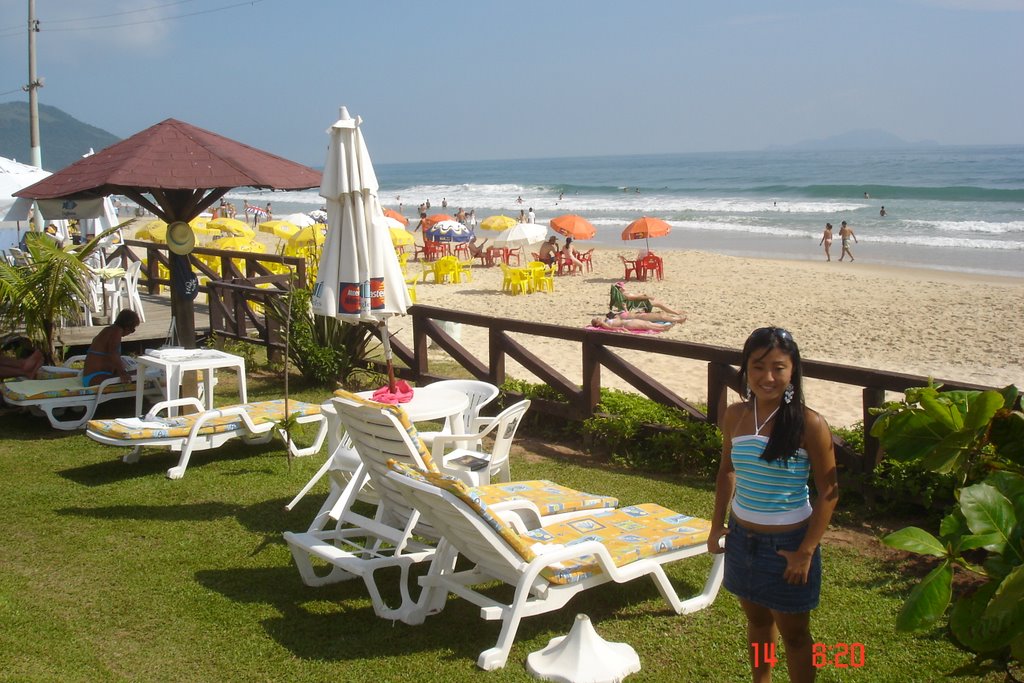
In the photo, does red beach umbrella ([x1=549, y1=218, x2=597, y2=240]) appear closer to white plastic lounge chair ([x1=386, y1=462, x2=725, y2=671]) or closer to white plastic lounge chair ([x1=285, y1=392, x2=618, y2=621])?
white plastic lounge chair ([x1=285, y1=392, x2=618, y2=621])

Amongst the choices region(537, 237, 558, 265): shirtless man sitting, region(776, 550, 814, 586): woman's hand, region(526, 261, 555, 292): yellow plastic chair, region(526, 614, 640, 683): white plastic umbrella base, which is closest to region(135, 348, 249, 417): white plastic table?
region(526, 614, 640, 683): white plastic umbrella base

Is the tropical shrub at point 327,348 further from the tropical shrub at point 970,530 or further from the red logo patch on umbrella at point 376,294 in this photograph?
the tropical shrub at point 970,530

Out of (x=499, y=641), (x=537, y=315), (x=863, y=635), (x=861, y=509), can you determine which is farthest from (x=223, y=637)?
(x=537, y=315)

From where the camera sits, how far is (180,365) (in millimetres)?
7145

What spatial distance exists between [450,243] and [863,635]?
25.5 m

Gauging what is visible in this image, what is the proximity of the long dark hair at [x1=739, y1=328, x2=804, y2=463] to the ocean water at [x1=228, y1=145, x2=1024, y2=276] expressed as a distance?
23.4 metres

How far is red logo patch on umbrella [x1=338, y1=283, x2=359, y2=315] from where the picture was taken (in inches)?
235

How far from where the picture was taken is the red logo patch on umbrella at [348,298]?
19.6ft

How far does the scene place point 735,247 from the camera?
31.7 m

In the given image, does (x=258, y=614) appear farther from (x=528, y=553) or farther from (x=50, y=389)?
(x=50, y=389)

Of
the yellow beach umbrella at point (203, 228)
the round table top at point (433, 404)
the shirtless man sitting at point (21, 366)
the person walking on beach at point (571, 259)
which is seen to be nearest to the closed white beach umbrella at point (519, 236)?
the person walking on beach at point (571, 259)

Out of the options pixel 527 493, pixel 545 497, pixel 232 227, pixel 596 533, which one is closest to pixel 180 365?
pixel 527 493

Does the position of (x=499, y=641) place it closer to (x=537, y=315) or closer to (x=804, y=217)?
(x=537, y=315)

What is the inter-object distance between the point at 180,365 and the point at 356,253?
205 centimetres
